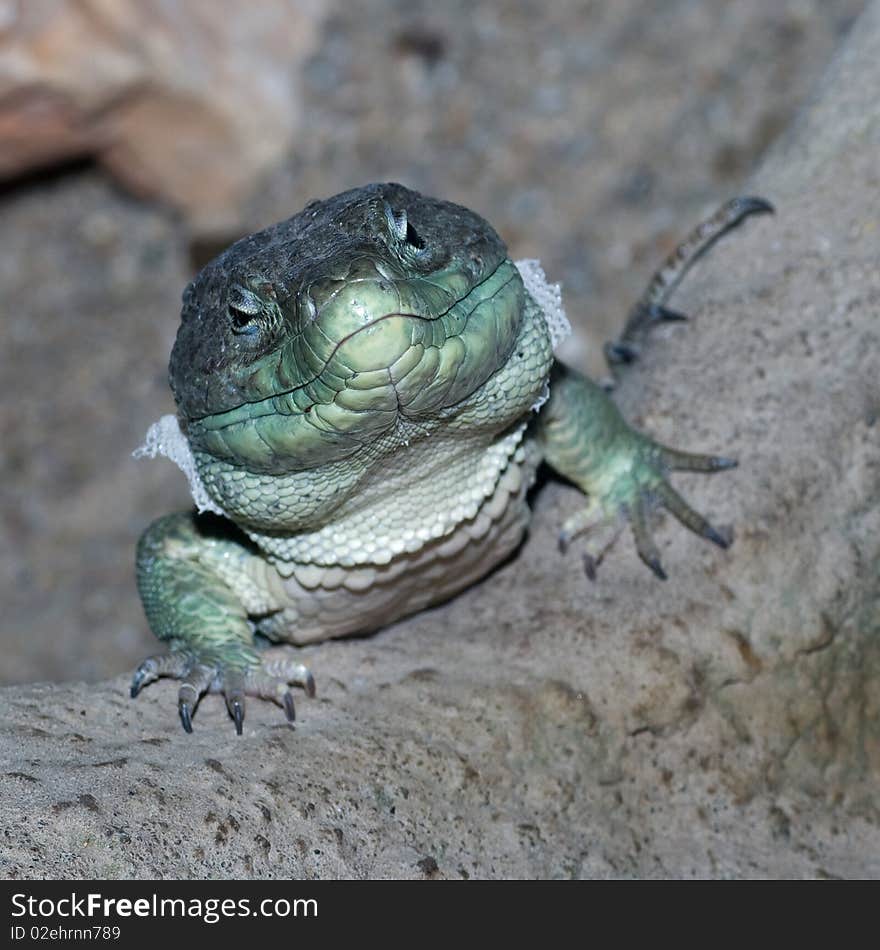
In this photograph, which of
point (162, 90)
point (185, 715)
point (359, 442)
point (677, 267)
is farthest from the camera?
point (162, 90)

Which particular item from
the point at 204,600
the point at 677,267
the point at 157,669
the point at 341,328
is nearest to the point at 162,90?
the point at 677,267

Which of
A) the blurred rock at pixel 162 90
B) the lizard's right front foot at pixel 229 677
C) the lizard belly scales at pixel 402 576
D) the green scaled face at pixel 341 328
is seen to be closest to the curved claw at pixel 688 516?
the lizard belly scales at pixel 402 576

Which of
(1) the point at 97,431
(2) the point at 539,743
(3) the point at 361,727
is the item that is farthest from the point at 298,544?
(1) the point at 97,431

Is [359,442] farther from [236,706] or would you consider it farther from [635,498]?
[635,498]

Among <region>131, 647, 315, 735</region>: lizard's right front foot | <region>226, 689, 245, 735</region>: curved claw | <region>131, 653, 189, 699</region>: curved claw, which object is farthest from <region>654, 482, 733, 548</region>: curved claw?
<region>131, 653, 189, 699</region>: curved claw

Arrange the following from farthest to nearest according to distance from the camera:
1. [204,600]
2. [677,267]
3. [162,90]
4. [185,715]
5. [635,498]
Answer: [162,90] < [677,267] < [635,498] < [204,600] < [185,715]

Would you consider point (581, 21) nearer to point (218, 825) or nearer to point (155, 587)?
point (155, 587)

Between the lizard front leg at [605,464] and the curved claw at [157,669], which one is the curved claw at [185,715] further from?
the lizard front leg at [605,464]

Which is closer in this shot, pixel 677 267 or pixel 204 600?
pixel 204 600
